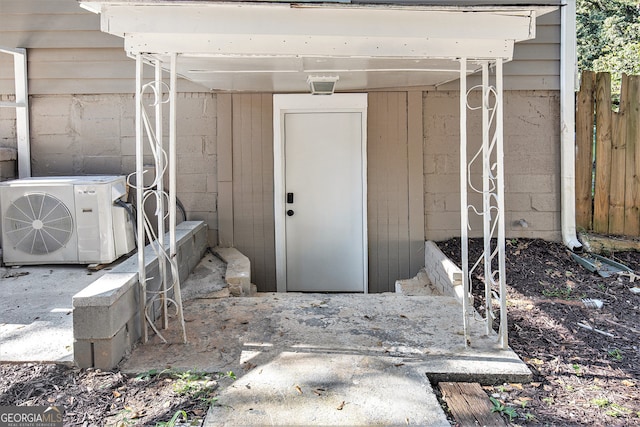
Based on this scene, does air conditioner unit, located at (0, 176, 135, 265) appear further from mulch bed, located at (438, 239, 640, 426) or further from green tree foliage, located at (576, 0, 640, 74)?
green tree foliage, located at (576, 0, 640, 74)

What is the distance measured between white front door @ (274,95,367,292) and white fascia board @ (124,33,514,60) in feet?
8.00

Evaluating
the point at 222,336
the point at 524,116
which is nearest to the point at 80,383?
the point at 222,336

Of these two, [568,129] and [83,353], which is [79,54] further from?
[568,129]

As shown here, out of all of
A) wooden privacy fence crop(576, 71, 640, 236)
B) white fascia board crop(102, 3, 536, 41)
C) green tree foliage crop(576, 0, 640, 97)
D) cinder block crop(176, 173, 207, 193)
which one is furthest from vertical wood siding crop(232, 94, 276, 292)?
green tree foliage crop(576, 0, 640, 97)

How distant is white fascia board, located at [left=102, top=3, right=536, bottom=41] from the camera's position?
3.00 meters

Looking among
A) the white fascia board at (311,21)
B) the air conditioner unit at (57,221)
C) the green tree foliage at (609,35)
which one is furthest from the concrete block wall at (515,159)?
the green tree foliage at (609,35)

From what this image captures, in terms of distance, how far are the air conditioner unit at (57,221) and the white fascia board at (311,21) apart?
2.24m

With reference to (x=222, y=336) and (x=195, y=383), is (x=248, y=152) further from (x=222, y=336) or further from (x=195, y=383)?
(x=195, y=383)

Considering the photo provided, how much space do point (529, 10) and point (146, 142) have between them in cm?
412

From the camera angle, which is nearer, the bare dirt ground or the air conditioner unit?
the bare dirt ground

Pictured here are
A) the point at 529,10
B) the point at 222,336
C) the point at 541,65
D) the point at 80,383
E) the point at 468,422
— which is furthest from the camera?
the point at 541,65

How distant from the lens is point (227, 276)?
4.75 metres

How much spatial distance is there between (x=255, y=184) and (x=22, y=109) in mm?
2654

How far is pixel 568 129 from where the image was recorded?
5.61 m
